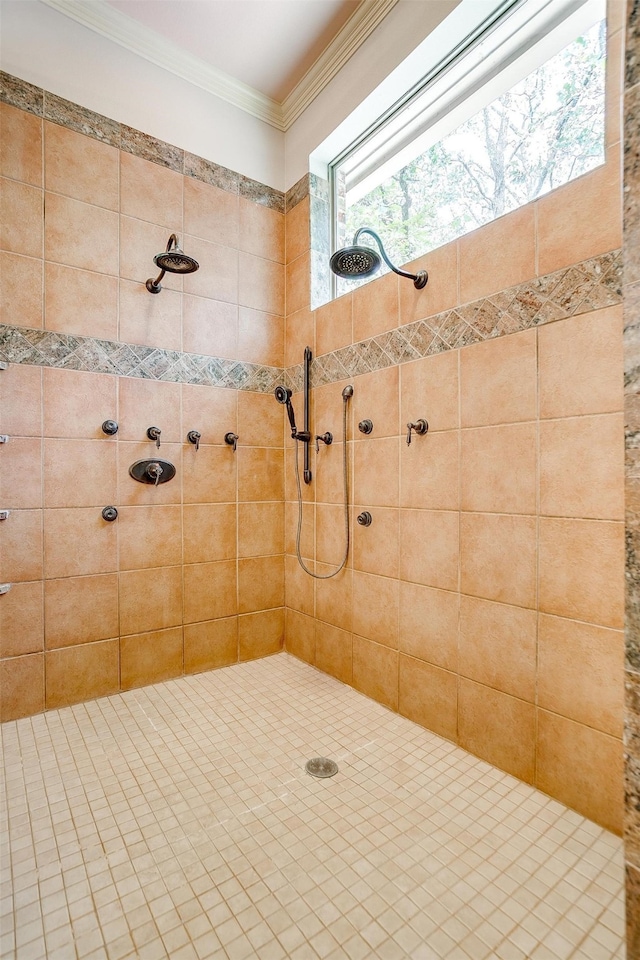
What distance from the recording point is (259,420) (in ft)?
8.05

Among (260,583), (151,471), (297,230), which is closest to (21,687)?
(151,471)

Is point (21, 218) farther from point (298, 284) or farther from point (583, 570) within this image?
point (583, 570)

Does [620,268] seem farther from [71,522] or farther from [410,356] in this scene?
[71,522]

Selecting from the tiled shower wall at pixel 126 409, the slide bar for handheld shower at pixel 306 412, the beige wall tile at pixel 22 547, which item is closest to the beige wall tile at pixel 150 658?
the tiled shower wall at pixel 126 409

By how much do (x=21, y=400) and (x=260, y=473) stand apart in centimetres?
111

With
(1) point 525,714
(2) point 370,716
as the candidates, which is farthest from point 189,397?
(1) point 525,714

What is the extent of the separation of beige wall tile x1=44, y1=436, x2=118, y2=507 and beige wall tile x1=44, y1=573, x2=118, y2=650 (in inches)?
13.1

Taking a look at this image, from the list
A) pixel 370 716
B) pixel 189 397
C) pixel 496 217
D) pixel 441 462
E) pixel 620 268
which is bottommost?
pixel 370 716

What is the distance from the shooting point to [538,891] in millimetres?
1056

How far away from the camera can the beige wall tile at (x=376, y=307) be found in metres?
1.89

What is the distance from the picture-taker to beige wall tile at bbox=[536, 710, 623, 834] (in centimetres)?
122

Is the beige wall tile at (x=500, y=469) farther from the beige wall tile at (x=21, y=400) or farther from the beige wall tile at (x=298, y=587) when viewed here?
the beige wall tile at (x=21, y=400)

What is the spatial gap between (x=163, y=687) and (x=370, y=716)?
956 mm

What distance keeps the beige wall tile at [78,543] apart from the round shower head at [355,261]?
1.40 m
